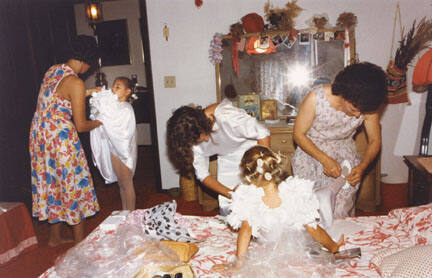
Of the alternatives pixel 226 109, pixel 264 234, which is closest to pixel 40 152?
pixel 226 109

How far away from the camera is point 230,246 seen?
1.73 metres

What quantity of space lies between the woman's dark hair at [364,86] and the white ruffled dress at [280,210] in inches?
20.8

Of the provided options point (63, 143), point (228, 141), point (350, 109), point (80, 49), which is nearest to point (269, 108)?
point (228, 141)

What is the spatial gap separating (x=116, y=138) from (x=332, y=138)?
5.52ft

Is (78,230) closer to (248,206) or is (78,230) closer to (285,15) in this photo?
(248,206)

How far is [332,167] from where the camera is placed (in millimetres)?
2010

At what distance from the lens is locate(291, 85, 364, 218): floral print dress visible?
2004mm

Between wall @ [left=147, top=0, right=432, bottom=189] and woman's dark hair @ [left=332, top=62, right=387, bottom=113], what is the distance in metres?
2.09

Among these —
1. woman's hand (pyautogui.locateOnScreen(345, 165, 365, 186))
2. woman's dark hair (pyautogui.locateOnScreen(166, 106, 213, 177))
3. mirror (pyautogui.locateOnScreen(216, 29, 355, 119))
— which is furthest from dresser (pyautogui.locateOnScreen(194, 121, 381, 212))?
woman's dark hair (pyautogui.locateOnScreen(166, 106, 213, 177))

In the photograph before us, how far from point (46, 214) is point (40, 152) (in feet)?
1.69

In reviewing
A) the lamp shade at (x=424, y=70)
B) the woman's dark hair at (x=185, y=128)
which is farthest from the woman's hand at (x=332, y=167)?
the lamp shade at (x=424, y=70)

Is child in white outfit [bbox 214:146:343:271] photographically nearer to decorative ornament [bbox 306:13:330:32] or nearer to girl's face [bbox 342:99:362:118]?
girl's face [bbox 342:99:362:118]

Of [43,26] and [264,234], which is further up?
[43,26]

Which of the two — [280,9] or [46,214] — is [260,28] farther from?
[46,214]
